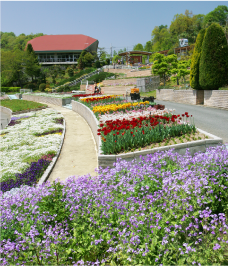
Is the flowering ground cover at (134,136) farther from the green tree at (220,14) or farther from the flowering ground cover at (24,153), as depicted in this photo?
the green tree at (220,14)

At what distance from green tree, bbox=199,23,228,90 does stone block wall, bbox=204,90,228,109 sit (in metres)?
0.62

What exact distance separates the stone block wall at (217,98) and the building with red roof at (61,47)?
65908 millimetres

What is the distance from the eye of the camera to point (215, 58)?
15.8 m

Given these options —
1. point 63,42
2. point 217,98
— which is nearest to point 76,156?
point 217,98

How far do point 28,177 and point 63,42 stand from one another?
81117mm

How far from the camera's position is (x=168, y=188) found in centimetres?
346

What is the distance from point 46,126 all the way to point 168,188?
11.0 m

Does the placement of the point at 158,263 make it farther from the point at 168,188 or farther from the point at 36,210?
the point at 36,210

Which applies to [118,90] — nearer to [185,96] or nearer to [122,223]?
[185,96]

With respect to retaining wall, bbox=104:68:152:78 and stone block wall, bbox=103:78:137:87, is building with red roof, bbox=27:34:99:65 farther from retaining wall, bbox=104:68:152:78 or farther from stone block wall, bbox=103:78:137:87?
stone block wall, bbox=103:78:137:87

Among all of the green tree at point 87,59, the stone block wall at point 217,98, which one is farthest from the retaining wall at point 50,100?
the green tree at point 87,59

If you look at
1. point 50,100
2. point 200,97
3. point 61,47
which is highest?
point 61,47

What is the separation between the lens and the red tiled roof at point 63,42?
7638 cm

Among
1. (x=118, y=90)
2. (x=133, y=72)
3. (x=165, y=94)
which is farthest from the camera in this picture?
(x=133, y=72)
